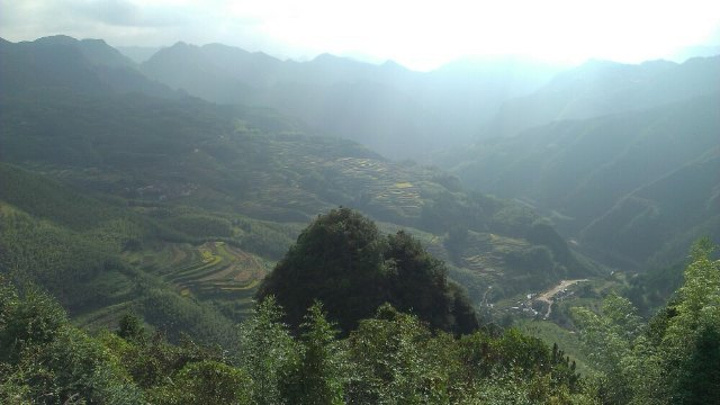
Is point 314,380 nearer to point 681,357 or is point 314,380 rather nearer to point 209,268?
point 681,357

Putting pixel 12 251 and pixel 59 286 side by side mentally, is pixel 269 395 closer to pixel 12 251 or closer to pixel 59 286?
pixel 59 286

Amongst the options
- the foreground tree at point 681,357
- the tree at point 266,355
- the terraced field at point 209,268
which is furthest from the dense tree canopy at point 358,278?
the terraced field at point 209,268

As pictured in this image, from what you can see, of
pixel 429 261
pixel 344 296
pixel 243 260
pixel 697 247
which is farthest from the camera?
pixel 243 260

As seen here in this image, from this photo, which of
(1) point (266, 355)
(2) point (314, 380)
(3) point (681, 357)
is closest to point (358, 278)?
(1) point (266, 355)

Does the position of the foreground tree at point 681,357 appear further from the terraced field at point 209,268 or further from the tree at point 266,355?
the terraced field at point 209,268

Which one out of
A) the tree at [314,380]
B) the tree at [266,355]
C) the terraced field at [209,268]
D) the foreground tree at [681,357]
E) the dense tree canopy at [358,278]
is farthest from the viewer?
the terraced field at [209,268]

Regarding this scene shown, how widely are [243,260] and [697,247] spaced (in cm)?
12507

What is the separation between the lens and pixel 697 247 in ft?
54.3

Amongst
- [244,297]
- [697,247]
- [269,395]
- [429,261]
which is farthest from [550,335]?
[269,395]

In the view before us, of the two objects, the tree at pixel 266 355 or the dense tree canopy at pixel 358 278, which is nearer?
the tree at pixel 266 355

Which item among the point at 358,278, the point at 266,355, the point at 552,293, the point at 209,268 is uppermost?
the point at 266,355

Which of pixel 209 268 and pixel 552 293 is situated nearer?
pixel 209 268

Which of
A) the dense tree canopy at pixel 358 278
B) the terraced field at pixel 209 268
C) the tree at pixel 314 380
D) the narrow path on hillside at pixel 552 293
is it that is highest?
the tree at pixel 314 380

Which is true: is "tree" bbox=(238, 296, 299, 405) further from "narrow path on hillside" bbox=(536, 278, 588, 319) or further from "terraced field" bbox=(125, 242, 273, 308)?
"narrow path on hillside" bbox=(536, 278, 588, 319)
